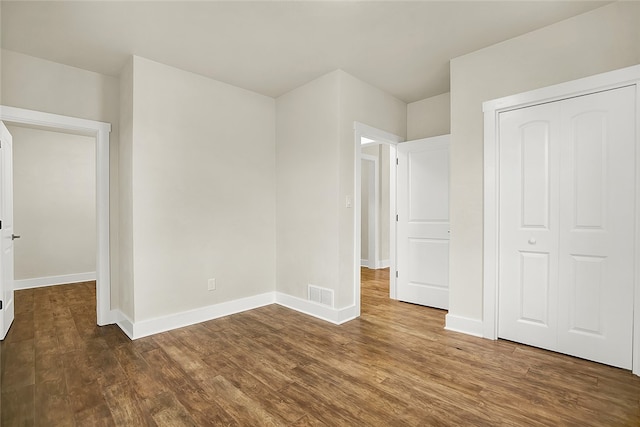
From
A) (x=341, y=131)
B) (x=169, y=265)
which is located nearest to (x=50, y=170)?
(x=169, y=265)

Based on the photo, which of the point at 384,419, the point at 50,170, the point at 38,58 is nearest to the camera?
the point at 384,419

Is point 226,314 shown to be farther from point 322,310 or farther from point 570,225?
point 570,225

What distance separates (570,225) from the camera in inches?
100

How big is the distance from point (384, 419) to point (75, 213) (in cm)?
615

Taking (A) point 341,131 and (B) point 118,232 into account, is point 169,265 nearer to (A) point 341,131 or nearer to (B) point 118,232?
(B) point 118,232

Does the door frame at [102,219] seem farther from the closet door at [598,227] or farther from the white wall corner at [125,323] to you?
the closet door at [598,227]

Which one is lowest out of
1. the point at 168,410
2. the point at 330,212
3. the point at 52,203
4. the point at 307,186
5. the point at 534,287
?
the point at 168,410

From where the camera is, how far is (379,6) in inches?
92.8

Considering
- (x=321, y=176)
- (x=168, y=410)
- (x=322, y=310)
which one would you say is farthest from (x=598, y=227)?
(x=168, y=410)

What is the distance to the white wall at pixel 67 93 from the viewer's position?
2943 mm

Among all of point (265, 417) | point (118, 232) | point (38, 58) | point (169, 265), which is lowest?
point (265, 417)

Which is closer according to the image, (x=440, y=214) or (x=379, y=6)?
(x=379, y=6)

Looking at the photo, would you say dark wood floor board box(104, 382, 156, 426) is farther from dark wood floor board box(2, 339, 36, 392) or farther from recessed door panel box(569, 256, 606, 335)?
recessed door panel box(569, 256, 606, 335)

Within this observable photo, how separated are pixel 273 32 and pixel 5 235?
320 cm
